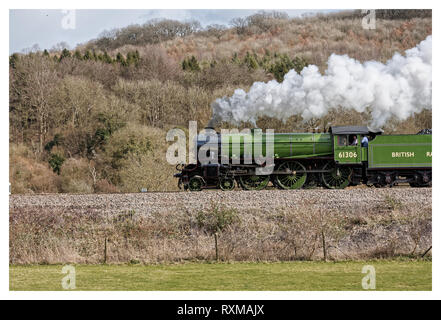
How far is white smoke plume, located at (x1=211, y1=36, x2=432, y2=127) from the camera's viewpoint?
27.5 metres

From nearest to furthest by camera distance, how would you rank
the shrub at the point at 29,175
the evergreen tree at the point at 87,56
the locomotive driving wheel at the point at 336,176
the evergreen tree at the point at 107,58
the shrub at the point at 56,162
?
the locomotive driving wheel at the point at 336,176 → the shrub at the point at 29,175 → the shrub at the point at 56,162 → the evergreen tree at the point at 87,56 → the evergreen tree at the point at 107,58

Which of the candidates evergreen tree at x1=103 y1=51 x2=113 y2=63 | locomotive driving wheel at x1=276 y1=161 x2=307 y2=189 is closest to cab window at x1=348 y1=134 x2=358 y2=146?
locomotive driving wheel at x1=276 y1=161 x2=307 y2=189

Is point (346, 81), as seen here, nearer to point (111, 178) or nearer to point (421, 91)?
point (421, 91)

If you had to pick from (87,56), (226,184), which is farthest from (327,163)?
(87,56)

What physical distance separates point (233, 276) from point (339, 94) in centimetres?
1702

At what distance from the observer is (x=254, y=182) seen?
79.2 ft

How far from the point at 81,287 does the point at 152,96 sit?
42.3m

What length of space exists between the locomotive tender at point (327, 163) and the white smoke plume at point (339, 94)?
3789mm

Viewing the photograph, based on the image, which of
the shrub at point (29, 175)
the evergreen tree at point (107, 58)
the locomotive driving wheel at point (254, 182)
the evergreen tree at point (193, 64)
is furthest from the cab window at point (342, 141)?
the evergreen tree at point (107, 58)

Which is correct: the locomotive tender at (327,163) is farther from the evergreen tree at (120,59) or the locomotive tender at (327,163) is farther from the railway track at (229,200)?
the evergreen tree at (120,59)

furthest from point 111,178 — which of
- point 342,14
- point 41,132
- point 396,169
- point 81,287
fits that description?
point 342,14

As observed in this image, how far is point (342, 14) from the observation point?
236 feet

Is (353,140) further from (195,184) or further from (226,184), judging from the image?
(195,184)

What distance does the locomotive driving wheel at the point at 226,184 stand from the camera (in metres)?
23.7
